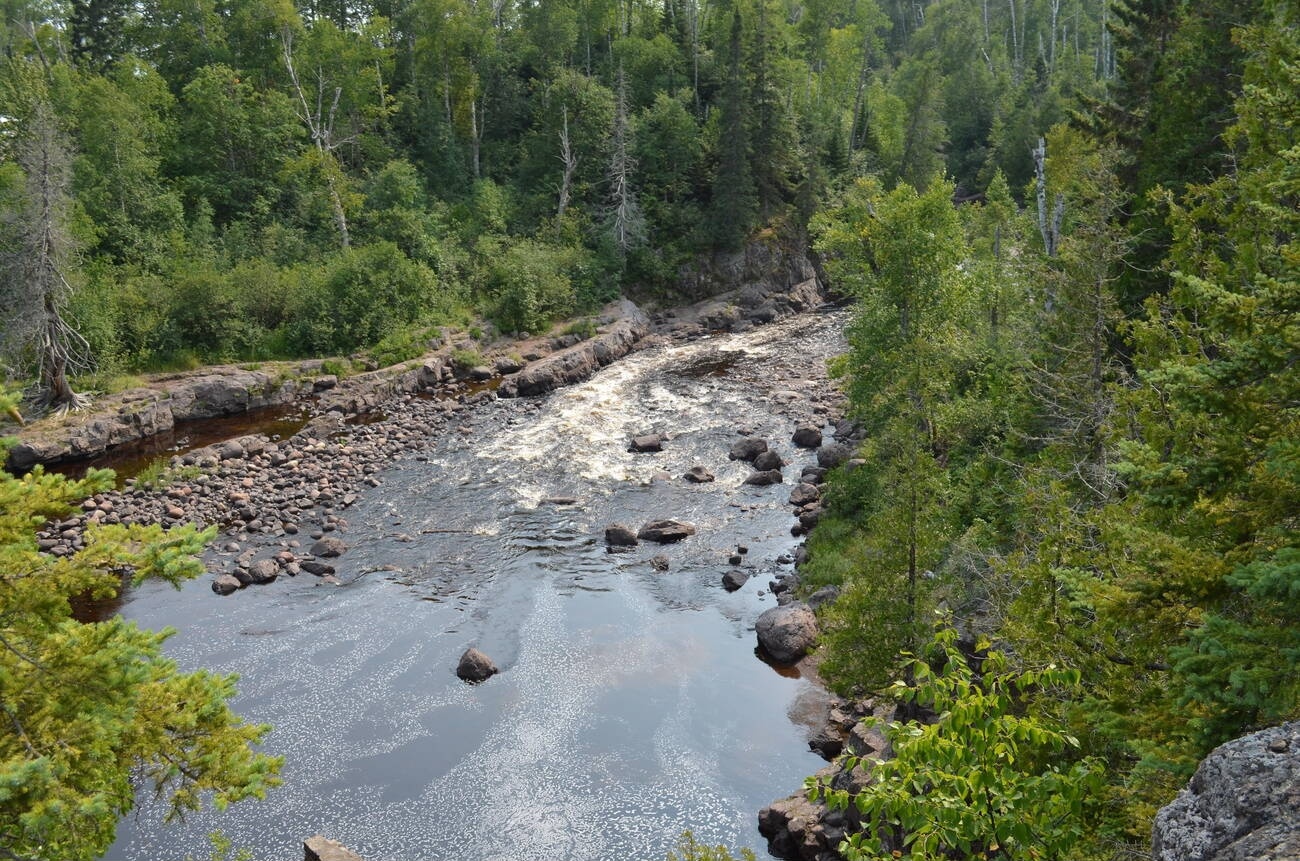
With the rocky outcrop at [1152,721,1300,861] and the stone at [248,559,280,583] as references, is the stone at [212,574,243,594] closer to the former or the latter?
the stone at [248,559,280,583]

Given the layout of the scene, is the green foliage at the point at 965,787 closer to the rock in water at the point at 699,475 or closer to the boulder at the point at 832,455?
the boulder at the point at 832,455

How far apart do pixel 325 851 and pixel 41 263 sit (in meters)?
27.4

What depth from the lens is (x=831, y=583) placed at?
2261 centimetres

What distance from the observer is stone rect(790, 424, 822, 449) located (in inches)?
1331

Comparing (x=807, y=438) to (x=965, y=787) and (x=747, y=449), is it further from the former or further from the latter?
(x=965, y=787)

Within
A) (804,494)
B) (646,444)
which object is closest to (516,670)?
(804,494)

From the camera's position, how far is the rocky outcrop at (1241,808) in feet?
16.6

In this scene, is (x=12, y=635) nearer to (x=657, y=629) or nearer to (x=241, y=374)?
(x=657, y=629)

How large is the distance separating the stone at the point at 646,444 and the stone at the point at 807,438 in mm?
5640

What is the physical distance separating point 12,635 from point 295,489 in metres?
22.3

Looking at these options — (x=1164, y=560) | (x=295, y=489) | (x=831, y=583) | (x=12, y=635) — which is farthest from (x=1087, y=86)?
(x=12, y=635)

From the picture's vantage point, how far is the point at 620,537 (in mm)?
26609

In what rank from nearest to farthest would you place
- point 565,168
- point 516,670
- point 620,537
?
point 516,670 → point 620,537 → point 565,168

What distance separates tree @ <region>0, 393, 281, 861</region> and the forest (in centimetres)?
25
